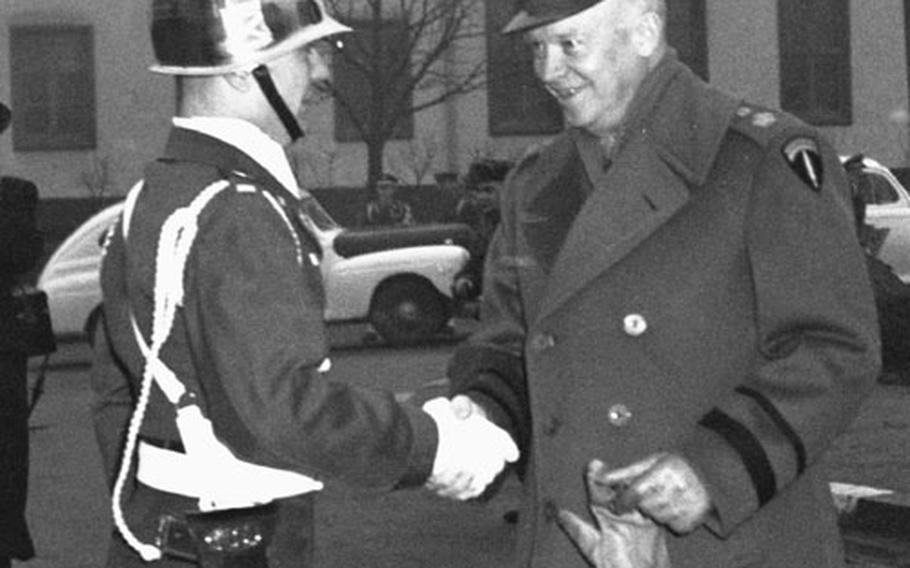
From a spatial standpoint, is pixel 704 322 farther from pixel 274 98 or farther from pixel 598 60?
pixel 274 98

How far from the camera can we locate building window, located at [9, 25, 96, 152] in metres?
39.8

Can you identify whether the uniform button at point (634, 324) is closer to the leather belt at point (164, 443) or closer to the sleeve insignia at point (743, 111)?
the sleeve insignia at point (743, 111)

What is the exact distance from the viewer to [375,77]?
38188 millimetres

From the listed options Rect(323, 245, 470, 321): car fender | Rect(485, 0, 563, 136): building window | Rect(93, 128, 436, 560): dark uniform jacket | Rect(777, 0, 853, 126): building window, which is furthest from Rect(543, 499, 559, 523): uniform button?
Answer: Rect(777, 0, 853, 126): building window

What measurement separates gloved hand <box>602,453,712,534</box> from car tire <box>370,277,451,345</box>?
21.4m

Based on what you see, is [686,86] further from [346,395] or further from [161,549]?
[161,549]

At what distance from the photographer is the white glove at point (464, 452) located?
4160mm

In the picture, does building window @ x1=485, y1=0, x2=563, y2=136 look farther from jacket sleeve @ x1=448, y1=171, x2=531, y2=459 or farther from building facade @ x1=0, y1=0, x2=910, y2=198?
jacket sleeve @ x1=448, y1=171, x2=531, y2=459

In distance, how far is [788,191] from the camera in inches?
149

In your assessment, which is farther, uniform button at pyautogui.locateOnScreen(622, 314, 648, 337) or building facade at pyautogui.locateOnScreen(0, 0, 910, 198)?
building facade at pyautogui.locateOnScreen(0, 0, 910, 198)

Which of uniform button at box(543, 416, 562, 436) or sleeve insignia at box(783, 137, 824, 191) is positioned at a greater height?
sleeve insignia at box(783, 137, 824, 191)

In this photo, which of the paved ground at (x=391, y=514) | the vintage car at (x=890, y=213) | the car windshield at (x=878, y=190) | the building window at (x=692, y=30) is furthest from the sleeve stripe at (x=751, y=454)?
the building window at (x=692, y=30)

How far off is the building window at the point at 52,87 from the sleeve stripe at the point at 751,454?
1457 inches

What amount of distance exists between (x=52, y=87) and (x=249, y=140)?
36.9m
